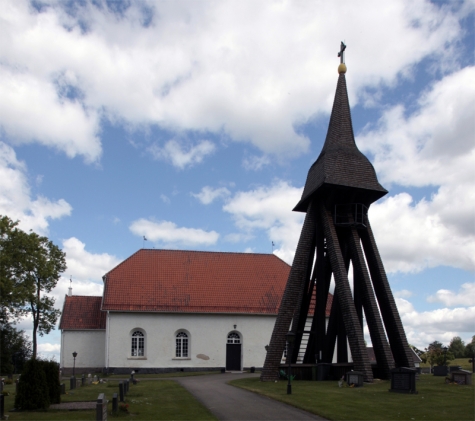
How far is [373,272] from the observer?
25031mm

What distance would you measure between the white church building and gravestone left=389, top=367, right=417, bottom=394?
70.7ft

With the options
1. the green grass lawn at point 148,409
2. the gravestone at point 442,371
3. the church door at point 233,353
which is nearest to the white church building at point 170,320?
the church door at point 233,353

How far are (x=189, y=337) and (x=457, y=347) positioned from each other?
40471 millimetres


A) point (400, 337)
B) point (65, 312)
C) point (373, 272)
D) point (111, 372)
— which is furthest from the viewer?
point (65, 312)

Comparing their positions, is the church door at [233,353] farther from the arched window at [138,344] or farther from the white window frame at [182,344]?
the arched window at [138,344]

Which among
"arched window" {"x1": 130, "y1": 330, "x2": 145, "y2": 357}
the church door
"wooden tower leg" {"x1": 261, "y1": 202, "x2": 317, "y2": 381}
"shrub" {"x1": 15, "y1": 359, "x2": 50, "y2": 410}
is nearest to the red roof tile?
"arched window" {"x1": 130, "y1": 330, "x2": 145, "y2": 357}

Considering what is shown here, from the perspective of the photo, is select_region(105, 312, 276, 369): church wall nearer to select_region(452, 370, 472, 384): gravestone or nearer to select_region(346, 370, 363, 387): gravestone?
select_region(346, 370, 363, 387): gravestone

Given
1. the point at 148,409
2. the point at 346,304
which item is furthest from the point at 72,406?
the point at 346,304

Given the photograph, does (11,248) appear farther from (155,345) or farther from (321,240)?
(321,240)

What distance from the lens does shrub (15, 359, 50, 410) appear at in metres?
15.2

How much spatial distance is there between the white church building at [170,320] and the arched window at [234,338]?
45 millimetres

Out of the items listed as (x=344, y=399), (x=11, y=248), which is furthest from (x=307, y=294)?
(x=11, y=248)

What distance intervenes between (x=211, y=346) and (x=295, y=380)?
1581 cm

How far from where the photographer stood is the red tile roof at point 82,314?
4016 cm
